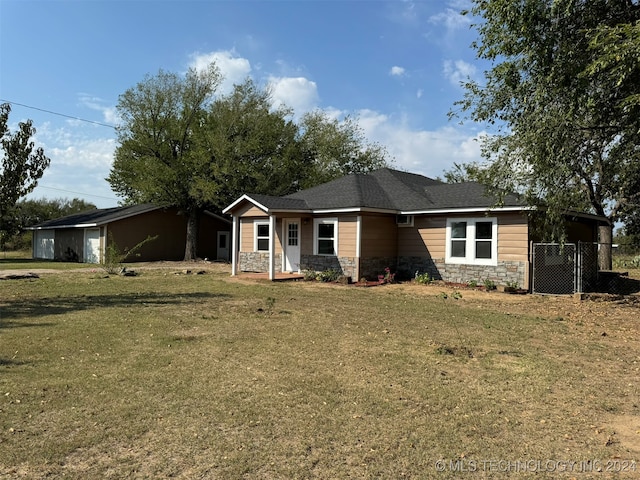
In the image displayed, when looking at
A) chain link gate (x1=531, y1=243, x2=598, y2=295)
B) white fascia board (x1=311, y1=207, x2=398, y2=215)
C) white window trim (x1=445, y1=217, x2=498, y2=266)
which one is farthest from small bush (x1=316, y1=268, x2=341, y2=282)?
chain link gate (x1=531, y1=243, x2=598, y2=295)

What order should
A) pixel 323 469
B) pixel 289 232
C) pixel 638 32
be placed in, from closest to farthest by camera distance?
pixel 323 469 < pixel 638 32 < pixel 289 232

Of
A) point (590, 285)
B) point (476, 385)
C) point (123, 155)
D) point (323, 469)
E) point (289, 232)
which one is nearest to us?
point (323, 469)

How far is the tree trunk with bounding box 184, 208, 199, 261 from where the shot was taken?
28062mm

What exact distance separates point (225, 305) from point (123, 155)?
21025 millimetres

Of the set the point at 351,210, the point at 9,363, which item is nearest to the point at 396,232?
the point at 351,210

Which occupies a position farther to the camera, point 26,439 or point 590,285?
point 590,285

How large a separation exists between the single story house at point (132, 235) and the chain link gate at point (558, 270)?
807 inches

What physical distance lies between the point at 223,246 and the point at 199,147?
8.38m

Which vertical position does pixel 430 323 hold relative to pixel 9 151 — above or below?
below

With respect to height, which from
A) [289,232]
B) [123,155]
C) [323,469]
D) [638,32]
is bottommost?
[323,469]

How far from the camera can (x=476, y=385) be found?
15.8ft

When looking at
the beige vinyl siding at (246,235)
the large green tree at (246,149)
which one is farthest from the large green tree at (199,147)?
the beige vinyl siding at (246,235)

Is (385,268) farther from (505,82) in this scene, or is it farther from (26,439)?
(26,439)

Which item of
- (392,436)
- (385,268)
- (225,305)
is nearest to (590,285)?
(385,268)
